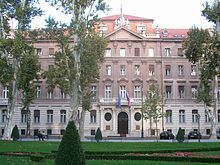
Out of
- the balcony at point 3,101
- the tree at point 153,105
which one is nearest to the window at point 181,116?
the tree at point 153,105

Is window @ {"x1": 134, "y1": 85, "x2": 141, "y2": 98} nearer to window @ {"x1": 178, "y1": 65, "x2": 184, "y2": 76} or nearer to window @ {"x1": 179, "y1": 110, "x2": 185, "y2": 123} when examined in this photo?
window @ {"x1": 178, "y1": 65, "x2": 184, "y2": 76}

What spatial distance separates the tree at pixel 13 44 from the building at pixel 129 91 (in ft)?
82.6

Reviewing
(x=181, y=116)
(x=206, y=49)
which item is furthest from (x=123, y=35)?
(x=206, y=49)

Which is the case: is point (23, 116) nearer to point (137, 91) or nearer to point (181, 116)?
point (137, 91)

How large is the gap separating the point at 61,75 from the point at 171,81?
29258 millimetres

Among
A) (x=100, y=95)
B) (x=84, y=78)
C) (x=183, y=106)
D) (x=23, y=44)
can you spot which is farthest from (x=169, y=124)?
(x=23, y=44)

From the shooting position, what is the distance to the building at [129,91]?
61.5 metres

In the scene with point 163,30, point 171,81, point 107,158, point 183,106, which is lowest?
point 107,158

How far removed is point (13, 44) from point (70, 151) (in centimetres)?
2349

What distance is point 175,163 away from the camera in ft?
A: 54.5

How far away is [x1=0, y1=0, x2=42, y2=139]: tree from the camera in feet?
114

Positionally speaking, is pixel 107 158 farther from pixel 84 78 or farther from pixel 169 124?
pixel 169 124

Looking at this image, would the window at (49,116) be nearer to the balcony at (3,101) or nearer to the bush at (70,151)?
the balcony at (3,101)

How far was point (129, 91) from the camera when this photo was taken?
6259 cm
